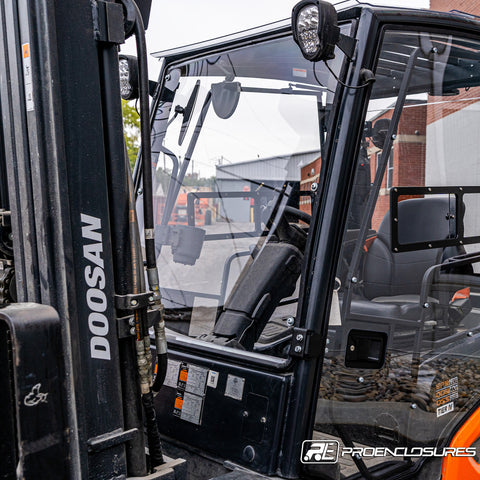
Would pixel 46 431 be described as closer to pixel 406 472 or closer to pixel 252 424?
pixel 252 424

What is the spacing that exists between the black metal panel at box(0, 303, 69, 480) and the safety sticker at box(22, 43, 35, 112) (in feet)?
1.74

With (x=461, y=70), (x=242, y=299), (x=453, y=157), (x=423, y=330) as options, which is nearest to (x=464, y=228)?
(x=453, y=157)

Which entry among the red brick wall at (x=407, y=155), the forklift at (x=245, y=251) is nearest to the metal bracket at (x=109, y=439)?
the forklift at (x=245, y=251)

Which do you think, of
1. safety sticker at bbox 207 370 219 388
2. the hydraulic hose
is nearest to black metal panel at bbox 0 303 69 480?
the hydraulic hose

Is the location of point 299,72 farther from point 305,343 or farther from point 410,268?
point 305,343

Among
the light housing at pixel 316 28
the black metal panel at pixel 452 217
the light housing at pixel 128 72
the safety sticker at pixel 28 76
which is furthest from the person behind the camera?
the light housing at pixel 128 72

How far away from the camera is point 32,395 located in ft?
4.49

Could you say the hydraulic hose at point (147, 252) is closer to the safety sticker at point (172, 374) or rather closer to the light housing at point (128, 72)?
the safety sticker at point (172, 374)

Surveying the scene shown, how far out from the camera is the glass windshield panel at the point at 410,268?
2160 millimetres

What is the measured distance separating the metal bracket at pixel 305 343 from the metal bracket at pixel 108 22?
1.10 meters

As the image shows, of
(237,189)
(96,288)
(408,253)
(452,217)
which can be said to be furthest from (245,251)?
(96,288)

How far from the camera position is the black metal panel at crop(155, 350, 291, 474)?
2.05 meters

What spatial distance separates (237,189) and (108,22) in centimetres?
117

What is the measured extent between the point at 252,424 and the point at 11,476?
3.02 ft
